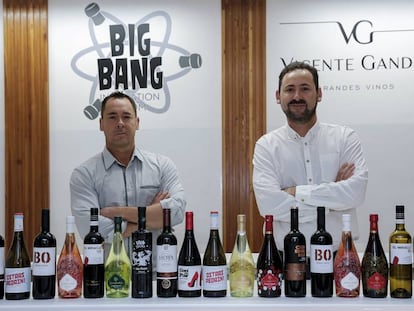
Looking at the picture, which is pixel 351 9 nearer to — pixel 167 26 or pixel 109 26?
pixel 167 26

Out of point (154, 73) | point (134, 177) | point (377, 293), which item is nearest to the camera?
point (377, 293)

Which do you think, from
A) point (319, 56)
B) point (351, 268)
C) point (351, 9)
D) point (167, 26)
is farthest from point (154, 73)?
point (351, 268)

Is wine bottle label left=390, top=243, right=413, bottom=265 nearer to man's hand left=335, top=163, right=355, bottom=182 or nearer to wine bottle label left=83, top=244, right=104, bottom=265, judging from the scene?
wine bottle label left=83, top=244, right=104, bottom=265

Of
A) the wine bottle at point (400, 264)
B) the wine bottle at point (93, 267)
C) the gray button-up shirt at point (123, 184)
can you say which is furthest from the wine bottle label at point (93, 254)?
the gray button-up shirt at point (123, 184)

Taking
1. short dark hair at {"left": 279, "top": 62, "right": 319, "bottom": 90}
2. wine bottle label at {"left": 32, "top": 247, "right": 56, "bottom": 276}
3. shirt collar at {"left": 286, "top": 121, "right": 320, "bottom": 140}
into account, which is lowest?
wine bottle label at {"left": 32, "top": 247, "right": 56, "bottom": 276}

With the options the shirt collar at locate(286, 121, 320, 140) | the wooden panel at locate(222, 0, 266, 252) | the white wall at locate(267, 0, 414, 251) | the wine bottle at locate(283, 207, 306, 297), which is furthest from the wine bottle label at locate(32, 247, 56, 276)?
the white wall at locate(267, 0, 414, 251)

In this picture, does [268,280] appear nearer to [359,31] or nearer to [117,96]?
[117,96]

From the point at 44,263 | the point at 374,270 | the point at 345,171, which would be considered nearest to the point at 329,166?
the point at 345,171

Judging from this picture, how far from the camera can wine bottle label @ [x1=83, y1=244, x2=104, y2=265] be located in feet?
6.89

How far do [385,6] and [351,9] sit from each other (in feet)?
0.71

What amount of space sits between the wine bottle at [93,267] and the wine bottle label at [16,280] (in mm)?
194

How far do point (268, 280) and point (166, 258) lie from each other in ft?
1.12

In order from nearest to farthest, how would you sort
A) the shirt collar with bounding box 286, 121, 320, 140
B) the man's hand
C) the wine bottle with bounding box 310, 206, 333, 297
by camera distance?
1. the wine bottle with bounding box 310, 206, 333, 297
2. the man's hand
3. the shirt collar with bounding box 286, 121, 320, 140

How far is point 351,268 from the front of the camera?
6.85ft
